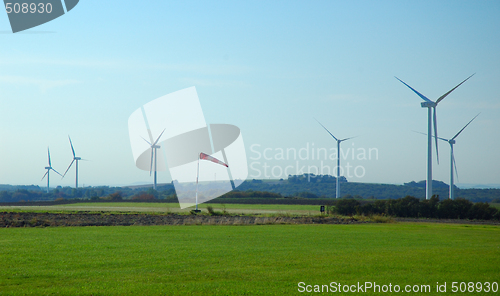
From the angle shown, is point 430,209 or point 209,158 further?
point 209,158

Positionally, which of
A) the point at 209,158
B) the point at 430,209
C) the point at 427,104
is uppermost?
the point at 427,104

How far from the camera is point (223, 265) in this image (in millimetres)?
16203

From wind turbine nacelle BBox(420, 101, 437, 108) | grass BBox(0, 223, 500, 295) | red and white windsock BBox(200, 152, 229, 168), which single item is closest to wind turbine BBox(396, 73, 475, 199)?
wind turbine nacelle BBox(420, 101, 437, 108)

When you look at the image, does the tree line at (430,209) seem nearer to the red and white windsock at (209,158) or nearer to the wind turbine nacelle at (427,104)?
the wind turbine nacelle at (427,104)

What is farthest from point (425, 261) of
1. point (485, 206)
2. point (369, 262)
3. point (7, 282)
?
point (485, 206)

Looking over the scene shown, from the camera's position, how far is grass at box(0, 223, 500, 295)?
12.7 m

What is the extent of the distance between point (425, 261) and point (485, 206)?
43.6 m

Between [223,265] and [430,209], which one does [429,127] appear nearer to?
[430,209]

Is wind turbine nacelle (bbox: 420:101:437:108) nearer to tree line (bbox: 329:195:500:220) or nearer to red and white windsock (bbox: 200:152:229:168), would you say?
tree line (bbox: 329:195:500:220)

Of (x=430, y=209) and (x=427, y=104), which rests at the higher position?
(x=427, y=104)

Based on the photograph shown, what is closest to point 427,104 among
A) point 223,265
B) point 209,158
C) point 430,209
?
point 430,209

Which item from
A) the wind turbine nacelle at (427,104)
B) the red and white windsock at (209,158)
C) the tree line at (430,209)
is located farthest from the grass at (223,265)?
the wind turbine nacelle at (427,104)

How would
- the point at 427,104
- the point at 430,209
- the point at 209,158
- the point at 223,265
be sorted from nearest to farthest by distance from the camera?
the point at 223,265, the point at 430,209, the point at 209,158, the point at 427,104

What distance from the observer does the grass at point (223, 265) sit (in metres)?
12.7
